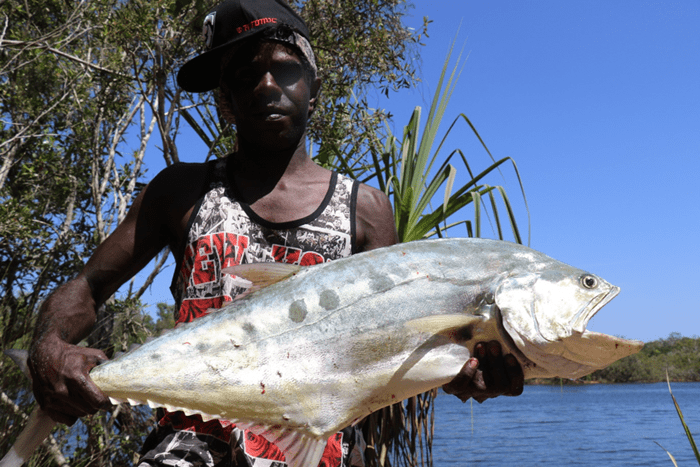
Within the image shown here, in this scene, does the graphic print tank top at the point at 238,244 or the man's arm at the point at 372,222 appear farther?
the man's arm at the point at 372,222

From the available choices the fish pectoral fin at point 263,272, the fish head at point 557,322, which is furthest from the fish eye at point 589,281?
the fish pectoral fin at point 263,272

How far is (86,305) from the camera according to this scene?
1.84 metres

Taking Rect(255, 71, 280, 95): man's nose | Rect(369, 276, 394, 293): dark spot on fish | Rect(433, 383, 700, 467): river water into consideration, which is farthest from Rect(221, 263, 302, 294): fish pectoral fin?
Rect(433, 383, 700, 467): river water

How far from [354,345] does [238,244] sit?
22.5 inches

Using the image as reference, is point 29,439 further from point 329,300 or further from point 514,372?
point 514,372

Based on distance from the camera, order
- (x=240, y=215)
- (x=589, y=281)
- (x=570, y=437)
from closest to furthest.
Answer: (x=589, y=281) → (x=240, y=215) → (x=570, y=437)

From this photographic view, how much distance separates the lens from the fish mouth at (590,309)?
1493mm

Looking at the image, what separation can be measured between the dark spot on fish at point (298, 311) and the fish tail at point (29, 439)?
0.65m

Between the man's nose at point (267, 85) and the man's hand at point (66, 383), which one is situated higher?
the man's nose at point (267, 85)

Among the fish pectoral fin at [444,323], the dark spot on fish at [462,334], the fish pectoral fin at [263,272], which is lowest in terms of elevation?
the dark spot on fish at [462,334]

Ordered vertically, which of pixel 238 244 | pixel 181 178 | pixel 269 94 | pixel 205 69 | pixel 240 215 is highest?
pixel 205 69

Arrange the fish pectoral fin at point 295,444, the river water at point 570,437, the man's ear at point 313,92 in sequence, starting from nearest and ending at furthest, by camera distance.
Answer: the fish pectoral fin at point 295,444 → the man's ear at point 313,92 → the river water at point 570,437

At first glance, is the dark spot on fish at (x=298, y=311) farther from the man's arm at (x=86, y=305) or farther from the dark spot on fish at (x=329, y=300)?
the man's arm at (x=86, y=305)

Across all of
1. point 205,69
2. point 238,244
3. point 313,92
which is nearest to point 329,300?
point 238,244
